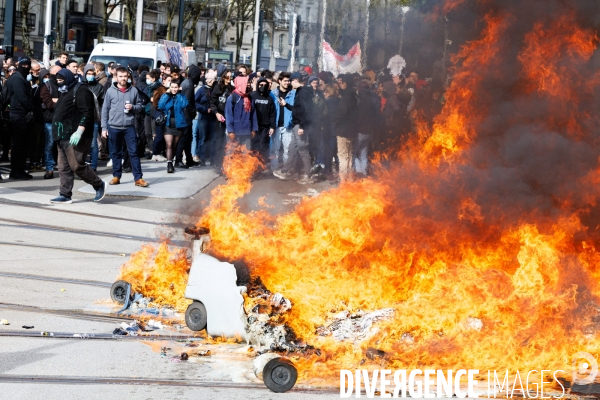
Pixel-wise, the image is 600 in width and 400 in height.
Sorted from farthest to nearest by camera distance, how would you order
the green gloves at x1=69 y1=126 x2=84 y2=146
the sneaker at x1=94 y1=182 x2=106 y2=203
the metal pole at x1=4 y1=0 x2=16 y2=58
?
the metal pole at x1=4 y1=0 x2=16 y2=58, the sneaker at x1=94 y1=182 x2=106 y2=203, the green gloves at x1=69 y1=126 x2=84 y2=146

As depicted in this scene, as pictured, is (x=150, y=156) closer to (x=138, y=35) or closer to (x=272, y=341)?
(x=272, y=341)

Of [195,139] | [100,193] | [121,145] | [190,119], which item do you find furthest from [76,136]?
[195,139]

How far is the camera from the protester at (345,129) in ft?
51.0

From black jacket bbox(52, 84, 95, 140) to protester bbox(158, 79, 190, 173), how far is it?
14.2 feet

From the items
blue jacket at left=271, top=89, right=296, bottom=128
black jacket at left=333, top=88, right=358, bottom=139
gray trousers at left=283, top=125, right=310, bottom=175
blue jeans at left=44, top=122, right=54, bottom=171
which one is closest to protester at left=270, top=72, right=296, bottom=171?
blue jacket at left=271, top=89, right=296, bottom=128

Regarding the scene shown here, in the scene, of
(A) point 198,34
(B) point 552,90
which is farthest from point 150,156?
(A) point 198,34

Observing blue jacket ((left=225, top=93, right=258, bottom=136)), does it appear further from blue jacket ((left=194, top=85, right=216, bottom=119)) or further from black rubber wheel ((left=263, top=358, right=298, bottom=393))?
black rubber wheel ((left=263, top=358, right=298, bottom=393))


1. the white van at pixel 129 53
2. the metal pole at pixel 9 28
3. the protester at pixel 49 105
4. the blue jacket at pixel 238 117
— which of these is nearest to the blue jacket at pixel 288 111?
the blue jacket at pixel 238 117

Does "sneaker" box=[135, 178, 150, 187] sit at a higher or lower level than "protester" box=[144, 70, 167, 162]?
lower

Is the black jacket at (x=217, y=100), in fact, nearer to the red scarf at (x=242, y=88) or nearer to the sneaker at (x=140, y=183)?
the red scarf at (x=242, y=88)

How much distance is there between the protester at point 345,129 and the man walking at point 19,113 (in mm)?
5124

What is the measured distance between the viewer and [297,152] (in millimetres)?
17094

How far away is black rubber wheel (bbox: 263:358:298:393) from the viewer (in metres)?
5.69

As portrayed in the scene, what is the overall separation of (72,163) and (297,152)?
5.74 metres
